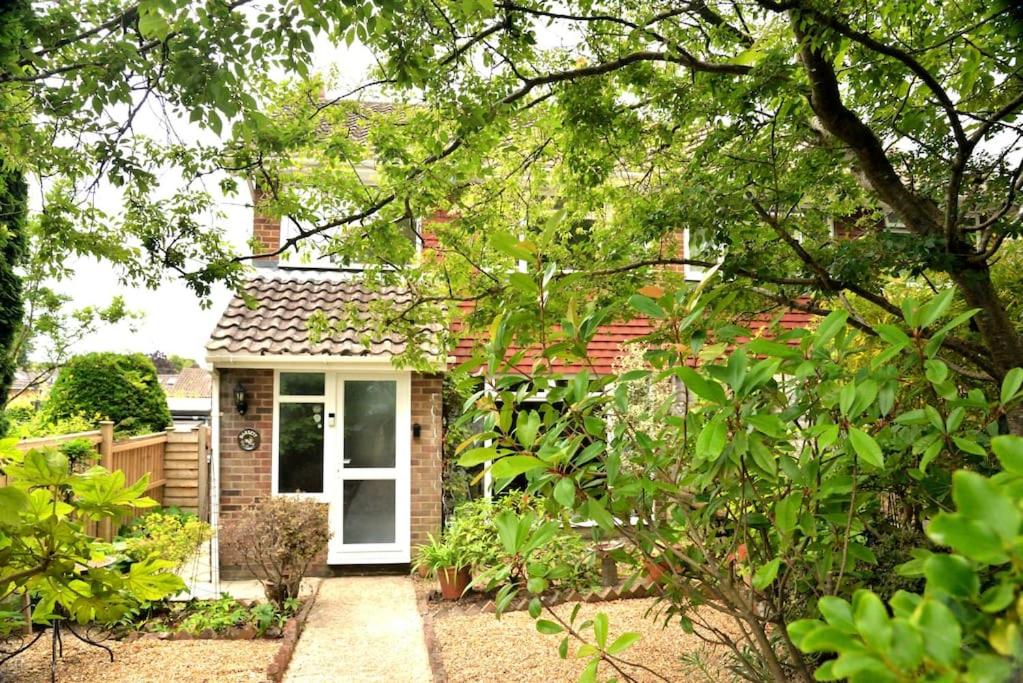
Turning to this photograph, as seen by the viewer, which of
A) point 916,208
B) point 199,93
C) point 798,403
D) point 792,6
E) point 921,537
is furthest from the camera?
point 916,208

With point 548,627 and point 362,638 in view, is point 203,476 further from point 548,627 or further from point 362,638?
point 548,627

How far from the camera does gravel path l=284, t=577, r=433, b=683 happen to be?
232 inches

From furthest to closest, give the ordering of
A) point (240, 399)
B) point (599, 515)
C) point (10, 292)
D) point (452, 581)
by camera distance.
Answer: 1. point (240, 399)
2. point (452, 581)
3. point (10, 292)
4. point (599, 515)

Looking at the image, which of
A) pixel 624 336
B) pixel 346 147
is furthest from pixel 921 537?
pixel 624 336

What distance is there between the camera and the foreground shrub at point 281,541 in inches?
292

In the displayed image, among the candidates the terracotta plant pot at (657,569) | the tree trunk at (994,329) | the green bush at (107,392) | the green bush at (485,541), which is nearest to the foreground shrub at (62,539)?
the terracotta plant pot at (657,569)

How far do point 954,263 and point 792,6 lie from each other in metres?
1.48

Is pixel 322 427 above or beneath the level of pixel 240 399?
beneath

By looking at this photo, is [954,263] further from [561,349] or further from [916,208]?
[561,349]

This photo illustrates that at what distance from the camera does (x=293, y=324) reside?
31.9 feet

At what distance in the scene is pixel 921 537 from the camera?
128 inches

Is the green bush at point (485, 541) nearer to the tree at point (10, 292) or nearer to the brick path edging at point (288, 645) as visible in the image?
the brick path edging at point (288, 645)

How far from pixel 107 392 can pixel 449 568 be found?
7384 millimetres

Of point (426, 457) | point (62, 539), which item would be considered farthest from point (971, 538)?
point (426, 457)
